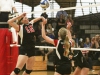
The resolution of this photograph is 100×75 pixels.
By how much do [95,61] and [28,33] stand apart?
16.8ft

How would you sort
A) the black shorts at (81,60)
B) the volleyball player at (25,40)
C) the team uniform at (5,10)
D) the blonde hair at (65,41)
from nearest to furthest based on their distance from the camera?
the blonde hair at (65,41), the volleyball player at (25,40), the black shorts at (81,60), the team uniform at (5,10)

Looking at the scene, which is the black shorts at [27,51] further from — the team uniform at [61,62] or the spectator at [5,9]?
the spectator at [5,9]

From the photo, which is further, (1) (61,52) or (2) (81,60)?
(2) (81,60)

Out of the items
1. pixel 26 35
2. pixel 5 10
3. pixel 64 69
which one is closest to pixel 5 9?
pixel 5 10

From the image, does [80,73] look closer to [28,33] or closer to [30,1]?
[28,33]

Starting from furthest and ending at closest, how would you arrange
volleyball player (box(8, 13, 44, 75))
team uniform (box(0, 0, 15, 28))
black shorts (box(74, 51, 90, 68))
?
team uniform (box(0, 0, 15, 28)) < black shorts (box(74, 51, 90, 68)) < volleyball player (box(8, 13, 44, 75))

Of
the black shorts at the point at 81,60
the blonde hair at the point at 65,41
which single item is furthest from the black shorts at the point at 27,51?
the blonde hair at the point at 65,41

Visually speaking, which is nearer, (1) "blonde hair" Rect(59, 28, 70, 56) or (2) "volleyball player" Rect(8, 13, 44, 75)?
(1) "blonde hair" Rect(59, 28, 70, 56)

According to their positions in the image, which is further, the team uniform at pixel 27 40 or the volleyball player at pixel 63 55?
the team uniform at pixel 27 40

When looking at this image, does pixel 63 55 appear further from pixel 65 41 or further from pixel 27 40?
pixel 27 40

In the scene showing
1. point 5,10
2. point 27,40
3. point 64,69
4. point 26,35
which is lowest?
point 64,69

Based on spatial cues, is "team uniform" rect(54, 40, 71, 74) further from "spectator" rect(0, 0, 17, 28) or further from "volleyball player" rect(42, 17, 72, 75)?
"spectator" rect(0, 0, 17, 28)

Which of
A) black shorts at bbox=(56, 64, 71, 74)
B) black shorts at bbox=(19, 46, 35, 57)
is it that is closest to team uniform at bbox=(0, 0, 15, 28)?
black shorts at bbox=(19, 46, 35, 57)

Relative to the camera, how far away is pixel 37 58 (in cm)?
1039
